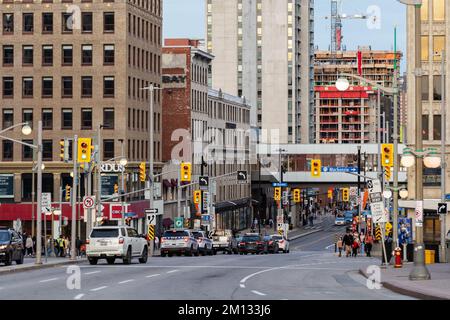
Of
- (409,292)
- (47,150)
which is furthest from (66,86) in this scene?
(409,292)

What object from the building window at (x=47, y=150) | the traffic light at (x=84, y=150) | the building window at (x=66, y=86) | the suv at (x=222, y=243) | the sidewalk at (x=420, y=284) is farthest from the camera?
the building window at (x=66, y=86)

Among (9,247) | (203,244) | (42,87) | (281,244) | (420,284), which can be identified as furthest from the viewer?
(42,87)

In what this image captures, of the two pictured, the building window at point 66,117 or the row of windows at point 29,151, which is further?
the building window at point 66,117

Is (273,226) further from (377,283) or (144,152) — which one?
(377,283)

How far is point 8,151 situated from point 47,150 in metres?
3.51

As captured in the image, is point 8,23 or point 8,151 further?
point 8,151

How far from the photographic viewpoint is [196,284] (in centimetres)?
3528

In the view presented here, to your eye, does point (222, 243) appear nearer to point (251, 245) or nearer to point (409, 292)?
point (251, 245)

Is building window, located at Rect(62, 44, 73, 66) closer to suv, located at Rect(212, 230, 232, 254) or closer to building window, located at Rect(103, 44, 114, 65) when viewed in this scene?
building window, located at Rect(103, 44, 114, 65)

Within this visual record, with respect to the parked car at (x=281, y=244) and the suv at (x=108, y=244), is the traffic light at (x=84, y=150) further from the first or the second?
the parked car at (x=281, y=244)

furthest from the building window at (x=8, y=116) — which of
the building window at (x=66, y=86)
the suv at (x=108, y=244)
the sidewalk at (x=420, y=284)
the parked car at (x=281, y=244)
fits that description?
the sidewalk at (x=420, y=284)

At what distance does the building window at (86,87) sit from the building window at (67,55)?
6.29 feet

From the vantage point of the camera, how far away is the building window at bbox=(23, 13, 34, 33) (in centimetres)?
10412

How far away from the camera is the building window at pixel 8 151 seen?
104 metres
